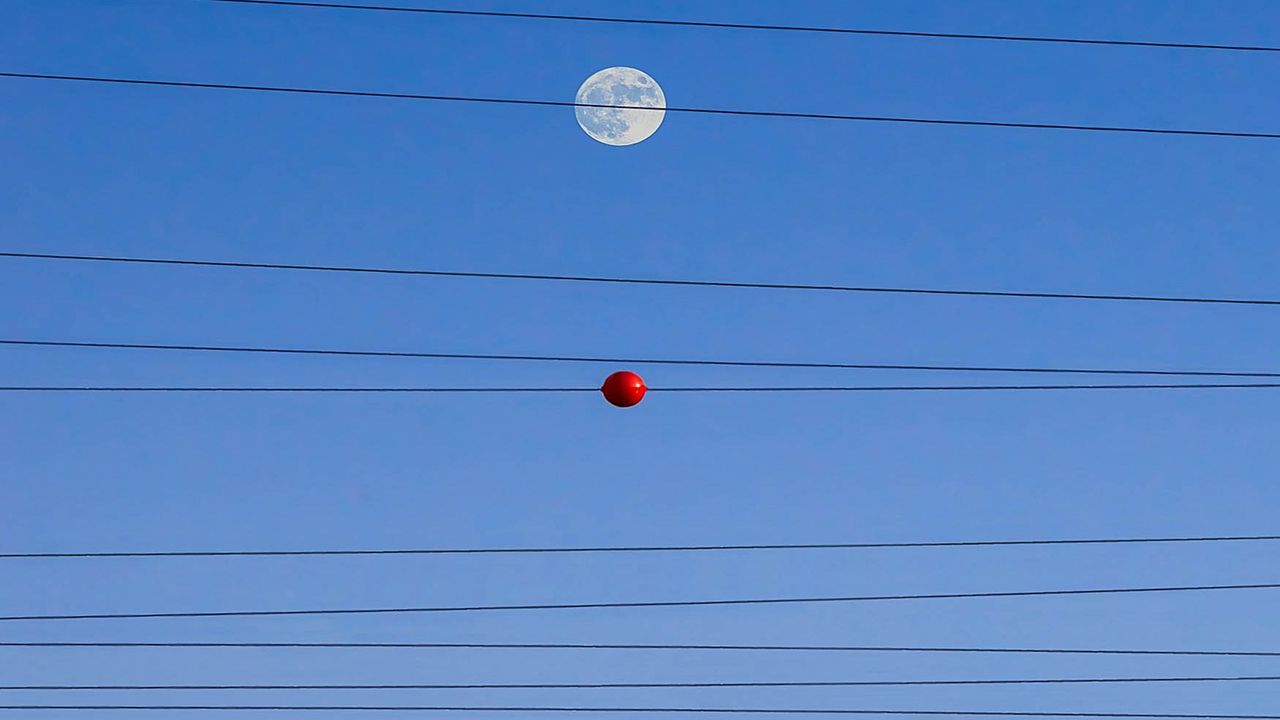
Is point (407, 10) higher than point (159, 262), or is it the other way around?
point (407, 10)

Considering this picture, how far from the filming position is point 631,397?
21.0 m

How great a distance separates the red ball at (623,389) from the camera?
21.0 meters

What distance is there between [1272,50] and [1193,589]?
6619 millimetres

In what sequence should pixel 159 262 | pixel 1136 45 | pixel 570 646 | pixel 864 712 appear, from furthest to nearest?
1. pixel 864 712
2. pixel 570 646
3. pixel 1136 45
4. pixel 159 262

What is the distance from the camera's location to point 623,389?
2098 cm

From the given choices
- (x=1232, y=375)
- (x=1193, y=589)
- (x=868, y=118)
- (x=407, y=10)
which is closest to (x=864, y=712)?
(x=1193, y=589)

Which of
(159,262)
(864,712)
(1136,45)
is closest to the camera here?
(159,262)

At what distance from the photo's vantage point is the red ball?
2097cm

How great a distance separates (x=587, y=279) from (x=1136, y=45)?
21.0 ft

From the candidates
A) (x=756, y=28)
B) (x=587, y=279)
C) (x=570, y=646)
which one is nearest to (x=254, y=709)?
(x=570, y=646)

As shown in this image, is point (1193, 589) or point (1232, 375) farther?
point (1193, 589)

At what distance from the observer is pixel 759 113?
69.6 feet

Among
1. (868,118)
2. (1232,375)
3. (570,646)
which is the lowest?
(570,646)

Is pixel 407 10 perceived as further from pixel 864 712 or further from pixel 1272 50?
pixel 864 712
